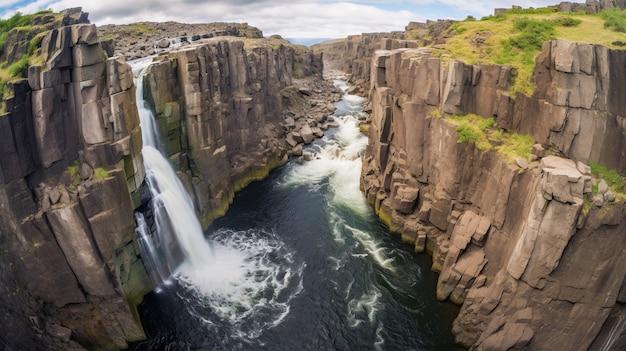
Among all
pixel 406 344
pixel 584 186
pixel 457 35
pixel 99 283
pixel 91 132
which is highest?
pixel 457 35

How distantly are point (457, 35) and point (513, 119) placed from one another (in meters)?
14.4

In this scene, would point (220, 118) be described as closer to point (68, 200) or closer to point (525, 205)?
point (68, 200)

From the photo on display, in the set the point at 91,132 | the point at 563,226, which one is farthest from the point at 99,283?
the point at 563,226

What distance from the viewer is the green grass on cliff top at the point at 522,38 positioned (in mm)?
29562

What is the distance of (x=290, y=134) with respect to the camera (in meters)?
61.2

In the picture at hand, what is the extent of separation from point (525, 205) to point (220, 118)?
31481mm

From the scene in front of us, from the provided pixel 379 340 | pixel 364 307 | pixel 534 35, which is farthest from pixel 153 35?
pixel 379 340

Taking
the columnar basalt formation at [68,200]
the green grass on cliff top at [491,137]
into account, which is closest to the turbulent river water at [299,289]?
the columnar basalt formation at [68,200]

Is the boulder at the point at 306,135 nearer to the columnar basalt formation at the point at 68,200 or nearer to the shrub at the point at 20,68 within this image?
the columnar basalt formation at the point at 68,200

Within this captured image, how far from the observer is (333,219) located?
40.6m

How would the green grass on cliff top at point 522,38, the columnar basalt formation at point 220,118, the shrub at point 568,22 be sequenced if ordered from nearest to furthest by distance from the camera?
1. the green grass on cliff top at point 522,38
2. the shrub at point 568,22
3. the columnar basalt formation at point 220,118

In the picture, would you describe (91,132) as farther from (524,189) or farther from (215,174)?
(524,189)

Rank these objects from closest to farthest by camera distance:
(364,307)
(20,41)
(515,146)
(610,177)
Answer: (610,177), (20,41), (515,146), (364,307)

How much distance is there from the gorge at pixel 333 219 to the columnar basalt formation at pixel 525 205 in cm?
11
